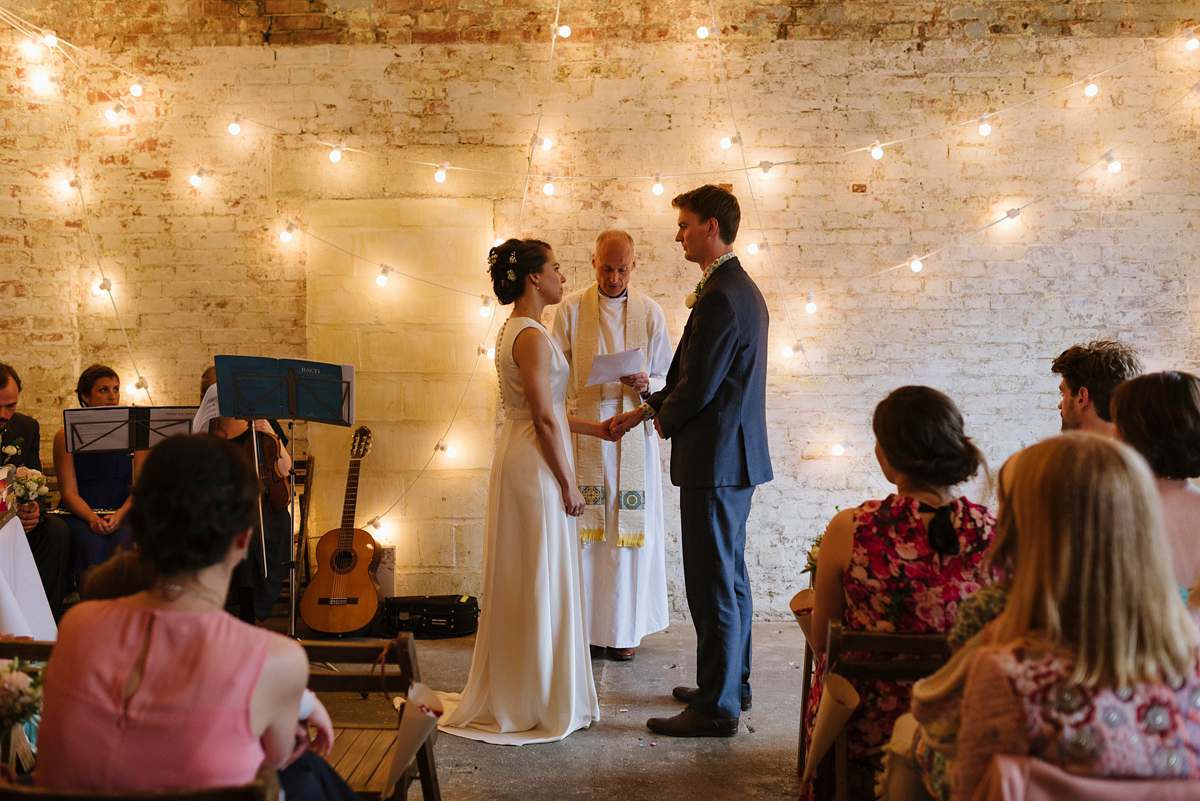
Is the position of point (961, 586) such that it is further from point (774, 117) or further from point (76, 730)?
point (774, 117)

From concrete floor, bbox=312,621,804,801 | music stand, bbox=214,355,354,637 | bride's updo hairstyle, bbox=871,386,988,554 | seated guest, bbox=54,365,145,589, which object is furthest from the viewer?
seated guest, bbox=54,365,145,589

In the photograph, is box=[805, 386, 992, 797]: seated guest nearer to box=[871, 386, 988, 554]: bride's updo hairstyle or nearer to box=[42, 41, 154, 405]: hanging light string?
box=[871, 386, 988, 554]: bride's updo hairstyle

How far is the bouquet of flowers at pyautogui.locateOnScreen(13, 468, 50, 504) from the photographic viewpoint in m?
4.01

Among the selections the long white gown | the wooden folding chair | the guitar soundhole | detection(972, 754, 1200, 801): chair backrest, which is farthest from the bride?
detection(972, 754, 1200, 801): chair backrest

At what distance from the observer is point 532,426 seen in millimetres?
3316

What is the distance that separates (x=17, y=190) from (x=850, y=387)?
15.3ft

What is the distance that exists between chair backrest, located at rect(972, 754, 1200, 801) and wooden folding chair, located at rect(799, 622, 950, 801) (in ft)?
1.98

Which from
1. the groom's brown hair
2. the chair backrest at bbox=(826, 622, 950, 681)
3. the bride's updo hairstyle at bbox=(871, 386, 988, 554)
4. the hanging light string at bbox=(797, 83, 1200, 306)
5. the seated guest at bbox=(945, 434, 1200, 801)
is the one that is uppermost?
the hanging light string at bbox=(797, 83, 1200, 306)

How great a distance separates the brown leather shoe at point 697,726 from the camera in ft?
10.8

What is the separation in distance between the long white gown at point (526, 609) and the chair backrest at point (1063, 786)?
2113 millimetres

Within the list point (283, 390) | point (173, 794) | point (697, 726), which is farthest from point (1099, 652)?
point (283, 390)

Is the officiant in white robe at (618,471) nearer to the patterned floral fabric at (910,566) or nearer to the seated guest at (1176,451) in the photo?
the patterned floral fabric at (910,566)

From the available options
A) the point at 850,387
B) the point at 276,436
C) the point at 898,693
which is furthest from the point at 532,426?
the point at 850,387

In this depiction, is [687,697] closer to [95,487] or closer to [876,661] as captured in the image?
[876,661]
